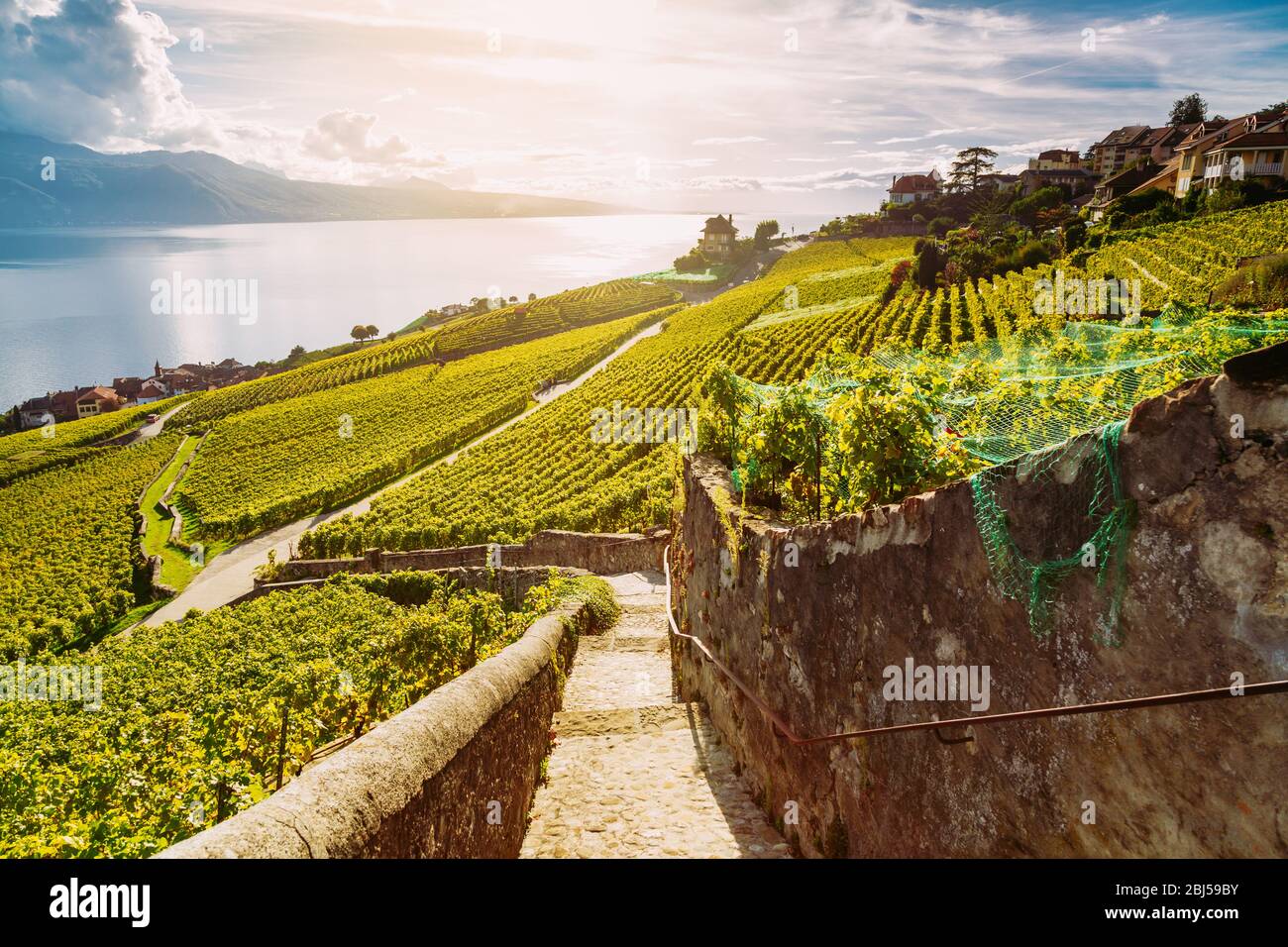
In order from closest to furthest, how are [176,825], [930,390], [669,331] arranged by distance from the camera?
[176,825] < [930,390] < [669,331]

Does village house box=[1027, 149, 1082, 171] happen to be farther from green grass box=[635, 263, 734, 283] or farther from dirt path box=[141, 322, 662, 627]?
dirt path box=[141, 322, 662, 627]

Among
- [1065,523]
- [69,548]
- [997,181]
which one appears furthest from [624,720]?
[997,181]

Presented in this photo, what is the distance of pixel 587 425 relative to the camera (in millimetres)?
44094

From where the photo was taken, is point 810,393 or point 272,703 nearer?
point 810,393

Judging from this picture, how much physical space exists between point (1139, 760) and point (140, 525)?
55.2 metres

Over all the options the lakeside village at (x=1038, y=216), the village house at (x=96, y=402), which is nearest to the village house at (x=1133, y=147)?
the lakeside village at (x=1038, y=216)

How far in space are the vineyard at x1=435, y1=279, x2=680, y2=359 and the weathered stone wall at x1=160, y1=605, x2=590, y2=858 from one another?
294 feet

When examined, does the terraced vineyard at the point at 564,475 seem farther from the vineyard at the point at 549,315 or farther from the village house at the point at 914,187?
the village house at the point at 914,187

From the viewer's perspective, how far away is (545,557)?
2291 cm

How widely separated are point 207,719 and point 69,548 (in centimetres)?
4540

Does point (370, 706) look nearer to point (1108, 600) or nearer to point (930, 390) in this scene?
point (930, 390)

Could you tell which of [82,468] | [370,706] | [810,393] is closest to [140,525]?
[82,468]

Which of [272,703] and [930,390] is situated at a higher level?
[930,390]

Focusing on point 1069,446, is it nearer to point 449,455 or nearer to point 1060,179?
point 449,455
